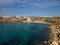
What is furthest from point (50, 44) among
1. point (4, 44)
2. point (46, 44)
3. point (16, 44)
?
point (4, 44)

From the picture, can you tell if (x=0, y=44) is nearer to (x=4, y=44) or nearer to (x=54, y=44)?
(x=4, y=44)

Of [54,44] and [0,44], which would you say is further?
[0,44]

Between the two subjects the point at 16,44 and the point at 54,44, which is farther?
the point at 16,44

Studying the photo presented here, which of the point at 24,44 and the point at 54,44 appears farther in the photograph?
the point at 24,44

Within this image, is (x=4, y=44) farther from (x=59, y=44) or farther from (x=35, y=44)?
(x=59, y=44)

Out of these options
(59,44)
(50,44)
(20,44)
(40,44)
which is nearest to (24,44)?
(20,44)

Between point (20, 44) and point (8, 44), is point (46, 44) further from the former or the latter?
point (8, 44)

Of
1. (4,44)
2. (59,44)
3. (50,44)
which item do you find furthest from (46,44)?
(4,44)
